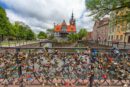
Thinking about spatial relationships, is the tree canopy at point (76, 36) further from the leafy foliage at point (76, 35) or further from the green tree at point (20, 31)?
the green tree at point (20, 31)

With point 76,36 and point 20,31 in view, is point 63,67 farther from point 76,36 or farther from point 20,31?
point 76,36

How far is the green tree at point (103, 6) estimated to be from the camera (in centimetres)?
1800

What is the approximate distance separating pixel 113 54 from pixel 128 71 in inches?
22.1

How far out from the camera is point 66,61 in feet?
11.8

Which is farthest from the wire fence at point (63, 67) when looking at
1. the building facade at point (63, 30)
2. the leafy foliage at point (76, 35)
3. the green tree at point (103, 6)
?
the building facade at point (63, 30)

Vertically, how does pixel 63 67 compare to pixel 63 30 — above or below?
below

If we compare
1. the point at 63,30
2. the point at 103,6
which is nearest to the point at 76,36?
the point at 63,30

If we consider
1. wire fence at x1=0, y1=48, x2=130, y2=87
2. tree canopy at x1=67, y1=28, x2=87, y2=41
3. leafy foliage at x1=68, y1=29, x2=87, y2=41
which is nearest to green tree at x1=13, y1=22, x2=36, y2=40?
tree canopy at x1=67, y1=28, x2=87, y2=41

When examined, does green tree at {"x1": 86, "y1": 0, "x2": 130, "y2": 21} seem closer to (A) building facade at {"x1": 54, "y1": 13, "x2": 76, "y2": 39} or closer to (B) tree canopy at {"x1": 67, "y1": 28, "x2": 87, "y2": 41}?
(B) tree canopy at {"x1": 67, "y1": 28, "x2": 87, "y2": 41}

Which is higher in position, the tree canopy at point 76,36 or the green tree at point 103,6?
the green tree at point 103,6

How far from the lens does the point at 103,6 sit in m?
18.7

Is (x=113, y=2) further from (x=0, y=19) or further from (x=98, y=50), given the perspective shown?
(x=0, y=19)

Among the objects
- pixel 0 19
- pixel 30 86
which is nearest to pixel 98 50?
pixel 30 86

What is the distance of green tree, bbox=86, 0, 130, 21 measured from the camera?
59.1 feet
